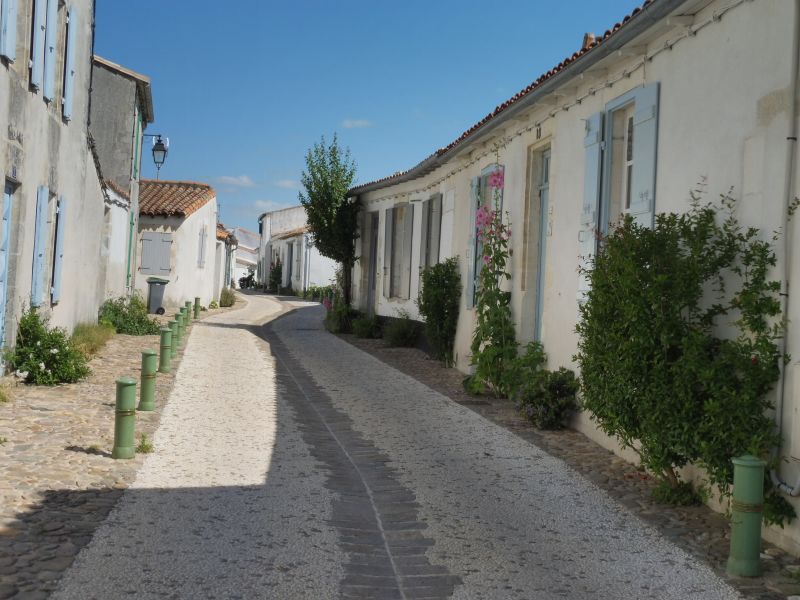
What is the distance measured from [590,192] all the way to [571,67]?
1.11m

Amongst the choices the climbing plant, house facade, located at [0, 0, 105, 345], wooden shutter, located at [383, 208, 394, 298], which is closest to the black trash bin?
wooden shutter, located at [383, 208, 394, 298]

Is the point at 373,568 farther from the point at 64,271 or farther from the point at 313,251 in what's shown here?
the point at 313,251

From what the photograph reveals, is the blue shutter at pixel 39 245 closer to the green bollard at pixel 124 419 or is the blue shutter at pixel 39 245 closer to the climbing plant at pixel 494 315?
the green bollard at pixel 124 419

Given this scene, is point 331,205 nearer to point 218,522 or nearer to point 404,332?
point 404,332

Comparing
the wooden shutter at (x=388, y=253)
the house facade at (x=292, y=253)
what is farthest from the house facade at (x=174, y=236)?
the house facade at (x=292, y=253)

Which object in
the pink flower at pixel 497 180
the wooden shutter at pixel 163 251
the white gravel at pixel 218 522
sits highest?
the pink flower at pixel 497 180

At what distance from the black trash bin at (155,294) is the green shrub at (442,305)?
8.84 m

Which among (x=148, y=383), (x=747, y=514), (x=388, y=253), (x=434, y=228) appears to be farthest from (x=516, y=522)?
(x=388, y=253)

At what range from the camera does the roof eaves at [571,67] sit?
19.7ft

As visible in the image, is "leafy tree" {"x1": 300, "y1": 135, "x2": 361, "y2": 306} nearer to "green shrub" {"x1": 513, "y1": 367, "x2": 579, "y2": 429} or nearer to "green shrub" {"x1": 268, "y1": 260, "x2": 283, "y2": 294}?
"green shrub" {"x1": 513, "y1": 367, "x2": 579, "y2": 429}

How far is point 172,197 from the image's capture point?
2188cm

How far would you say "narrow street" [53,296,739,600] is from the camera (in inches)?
156

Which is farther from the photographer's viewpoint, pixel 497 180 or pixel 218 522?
pixel 497 180

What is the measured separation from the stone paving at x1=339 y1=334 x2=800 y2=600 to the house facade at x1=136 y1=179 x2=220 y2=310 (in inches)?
458
